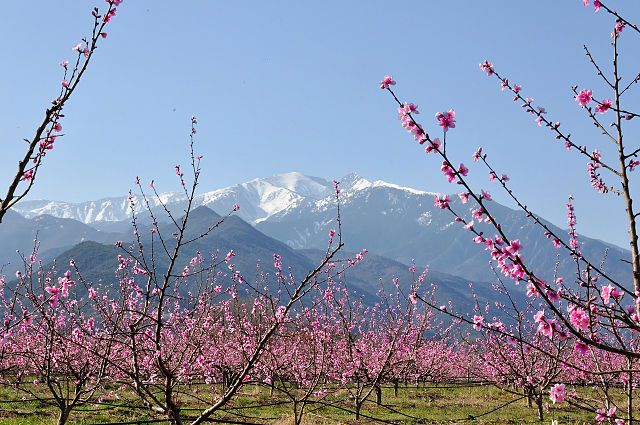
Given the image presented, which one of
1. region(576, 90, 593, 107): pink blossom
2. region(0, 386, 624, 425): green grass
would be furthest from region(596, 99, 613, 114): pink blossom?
region(0, 386, 624, 425): green grass

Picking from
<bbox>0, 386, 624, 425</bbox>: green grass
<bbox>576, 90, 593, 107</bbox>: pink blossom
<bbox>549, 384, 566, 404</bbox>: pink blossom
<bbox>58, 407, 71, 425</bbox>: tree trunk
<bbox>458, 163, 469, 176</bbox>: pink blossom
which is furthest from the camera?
<bbox>0, 386, 624, 425</bbox>: green grass

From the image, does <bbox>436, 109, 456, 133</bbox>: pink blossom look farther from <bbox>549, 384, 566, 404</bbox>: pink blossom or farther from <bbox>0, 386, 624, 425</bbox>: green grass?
<bbox>0, 386, 624, 425</bbox>: green grass

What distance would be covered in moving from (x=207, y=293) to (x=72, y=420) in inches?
411

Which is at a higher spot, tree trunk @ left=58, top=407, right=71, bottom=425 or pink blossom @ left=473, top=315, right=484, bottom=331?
pink blossom @ left=473, top=315, right=484, bottom=331

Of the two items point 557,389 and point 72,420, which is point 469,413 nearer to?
point 72,420

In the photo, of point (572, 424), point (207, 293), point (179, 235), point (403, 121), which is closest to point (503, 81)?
point (403, 121)

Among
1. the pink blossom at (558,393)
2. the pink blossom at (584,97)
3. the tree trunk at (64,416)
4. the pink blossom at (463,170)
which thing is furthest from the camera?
the tree trunk at (64,416)

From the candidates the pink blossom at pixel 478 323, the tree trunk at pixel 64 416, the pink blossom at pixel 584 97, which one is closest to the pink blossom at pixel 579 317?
the pink blossom at pixel 478 323

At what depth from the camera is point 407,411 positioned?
23.1 m

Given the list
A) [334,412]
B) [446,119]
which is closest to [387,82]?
[446,119]

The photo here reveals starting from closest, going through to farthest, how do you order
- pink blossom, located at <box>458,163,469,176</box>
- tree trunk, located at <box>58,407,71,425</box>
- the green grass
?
pink blossom, located at <box>458,163,469,176</box>, tree trunk, located at <box>58,407,71,425</box>, the green grass

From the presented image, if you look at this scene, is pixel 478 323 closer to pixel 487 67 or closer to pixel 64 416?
pixel 487 67

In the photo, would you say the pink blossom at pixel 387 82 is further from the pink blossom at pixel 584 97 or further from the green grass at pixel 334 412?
the green grass at pixel 334 412

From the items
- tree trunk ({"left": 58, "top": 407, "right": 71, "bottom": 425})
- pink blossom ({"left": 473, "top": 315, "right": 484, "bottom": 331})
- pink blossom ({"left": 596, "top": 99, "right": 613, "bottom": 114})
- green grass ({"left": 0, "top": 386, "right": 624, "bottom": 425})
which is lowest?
green grass ({"left": 0, "top": 386, "right": 624, "bottom": 425})
